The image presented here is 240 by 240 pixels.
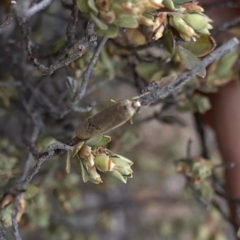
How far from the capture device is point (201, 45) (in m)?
0.54

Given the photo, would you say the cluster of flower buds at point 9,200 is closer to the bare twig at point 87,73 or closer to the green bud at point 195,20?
the bare twig at point 87,73

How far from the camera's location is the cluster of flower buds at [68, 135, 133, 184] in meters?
0.45

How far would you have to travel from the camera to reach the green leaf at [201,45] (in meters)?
0.53

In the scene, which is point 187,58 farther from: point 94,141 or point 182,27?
point 94,141

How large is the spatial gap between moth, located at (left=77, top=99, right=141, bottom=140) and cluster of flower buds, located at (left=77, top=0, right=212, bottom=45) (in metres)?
0.08

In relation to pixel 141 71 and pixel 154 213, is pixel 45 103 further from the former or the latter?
pixel 154 213

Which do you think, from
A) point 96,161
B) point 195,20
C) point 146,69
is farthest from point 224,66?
point 96,161

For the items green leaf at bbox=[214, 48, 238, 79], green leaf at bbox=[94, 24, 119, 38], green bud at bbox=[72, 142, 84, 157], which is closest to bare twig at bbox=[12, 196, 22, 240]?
green bud at bbox=[72, 142, 84, 157]

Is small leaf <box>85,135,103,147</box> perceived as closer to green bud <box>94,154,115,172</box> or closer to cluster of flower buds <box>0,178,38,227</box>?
green bud <box>94,154,115,172</box>

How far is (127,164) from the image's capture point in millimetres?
467

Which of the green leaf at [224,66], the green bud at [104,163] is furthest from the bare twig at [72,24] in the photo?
the green leaf at [224,66]

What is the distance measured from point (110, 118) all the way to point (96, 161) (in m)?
0.08

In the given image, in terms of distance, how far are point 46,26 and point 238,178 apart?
56 centimetres

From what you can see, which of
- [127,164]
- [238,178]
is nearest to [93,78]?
[238,178]
